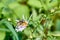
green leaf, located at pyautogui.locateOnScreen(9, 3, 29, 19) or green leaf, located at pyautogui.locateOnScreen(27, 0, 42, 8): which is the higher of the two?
green leaf, located at pyautogui.locateOnScreen(27, 0, 42, 8)

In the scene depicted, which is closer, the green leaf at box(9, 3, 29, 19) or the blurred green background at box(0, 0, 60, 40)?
the blurred green background at box(0, 0, 60, 40)

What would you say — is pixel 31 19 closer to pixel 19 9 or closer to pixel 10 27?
pixel 10 27

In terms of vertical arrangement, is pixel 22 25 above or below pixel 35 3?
below

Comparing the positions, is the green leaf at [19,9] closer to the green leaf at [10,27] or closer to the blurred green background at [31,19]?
the blurred green background at [31,19]

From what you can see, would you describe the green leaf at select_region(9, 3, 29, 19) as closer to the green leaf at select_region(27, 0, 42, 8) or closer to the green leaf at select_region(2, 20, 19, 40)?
the green leaf at select_region(27, 0, 42, 8)

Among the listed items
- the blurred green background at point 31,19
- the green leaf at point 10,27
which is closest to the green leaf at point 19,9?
the blurred green background at point 31,19

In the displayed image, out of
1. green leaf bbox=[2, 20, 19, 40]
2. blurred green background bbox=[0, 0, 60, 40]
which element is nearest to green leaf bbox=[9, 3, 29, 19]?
blurred green background bbox=[0, 0, 60, 40]

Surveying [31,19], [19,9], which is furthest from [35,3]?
[31,19]

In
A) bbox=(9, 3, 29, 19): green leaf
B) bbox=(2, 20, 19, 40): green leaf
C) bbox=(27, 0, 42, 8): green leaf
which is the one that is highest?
bbox=(27, 0, 42, 8): green leaf

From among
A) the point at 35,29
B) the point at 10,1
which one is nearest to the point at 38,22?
the point at 35,29
